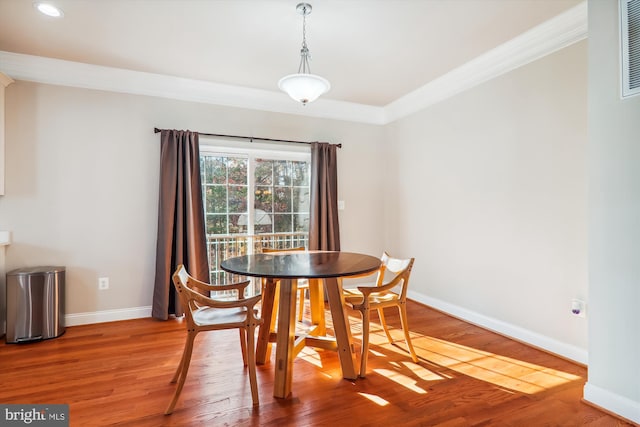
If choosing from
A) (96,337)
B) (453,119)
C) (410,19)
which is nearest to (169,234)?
(96,337)

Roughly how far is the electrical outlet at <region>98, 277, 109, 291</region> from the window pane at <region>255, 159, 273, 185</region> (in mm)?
1923

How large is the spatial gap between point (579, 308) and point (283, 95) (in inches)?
142

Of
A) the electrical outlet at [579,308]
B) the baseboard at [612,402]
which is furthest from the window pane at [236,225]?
the baseboard at [612,402]

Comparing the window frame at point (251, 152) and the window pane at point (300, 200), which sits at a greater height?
the window frame at point (251, 152)

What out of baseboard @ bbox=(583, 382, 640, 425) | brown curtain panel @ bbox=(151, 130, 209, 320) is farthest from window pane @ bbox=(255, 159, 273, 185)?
baseboard @ bbox=(583, 382, 640, 425)

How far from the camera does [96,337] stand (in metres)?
3.04

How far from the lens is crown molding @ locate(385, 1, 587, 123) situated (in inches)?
97.3

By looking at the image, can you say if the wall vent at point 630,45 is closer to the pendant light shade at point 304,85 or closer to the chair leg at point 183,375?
the pendant light shade at point 304,85

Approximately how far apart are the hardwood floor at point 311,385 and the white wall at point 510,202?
0.37m

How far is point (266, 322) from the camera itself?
248cm

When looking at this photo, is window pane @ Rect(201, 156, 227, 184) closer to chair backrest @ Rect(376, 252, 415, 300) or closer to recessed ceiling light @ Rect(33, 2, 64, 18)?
recessed ceiling light @ Rect(33, 2, 64, 18)

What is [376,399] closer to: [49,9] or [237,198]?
[237,198]

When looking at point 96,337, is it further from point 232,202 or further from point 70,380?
point 232,202

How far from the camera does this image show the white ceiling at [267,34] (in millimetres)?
2391
